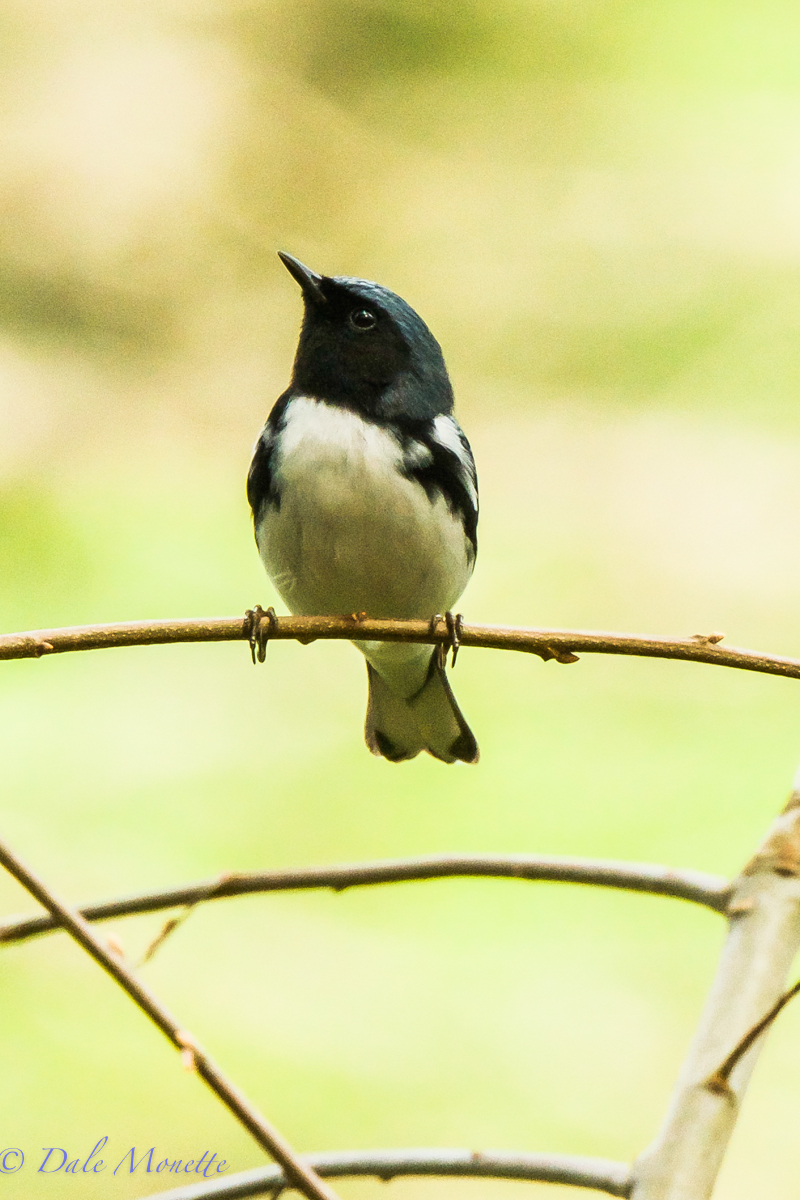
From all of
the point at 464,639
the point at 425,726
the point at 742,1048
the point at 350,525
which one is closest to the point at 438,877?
the point at 464,639

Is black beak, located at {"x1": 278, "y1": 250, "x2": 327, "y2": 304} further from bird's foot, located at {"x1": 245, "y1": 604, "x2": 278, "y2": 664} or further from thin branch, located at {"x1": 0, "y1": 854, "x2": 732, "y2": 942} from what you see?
thin branch, located at {"x1": 0, "y1": 854, "x2": 732, "y2": 942}

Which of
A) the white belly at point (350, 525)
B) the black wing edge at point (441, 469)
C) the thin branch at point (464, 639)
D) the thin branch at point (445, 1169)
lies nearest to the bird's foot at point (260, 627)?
the thin branch at point (464, 639)

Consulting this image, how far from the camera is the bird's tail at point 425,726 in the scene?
7.79ft

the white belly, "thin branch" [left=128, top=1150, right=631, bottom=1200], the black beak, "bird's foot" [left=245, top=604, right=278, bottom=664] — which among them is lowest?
"thin branch" [left=128, top=1150, right=631, bottom=1200]

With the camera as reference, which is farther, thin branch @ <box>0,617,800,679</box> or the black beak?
the black beak

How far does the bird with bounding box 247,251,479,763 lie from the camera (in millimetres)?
1960

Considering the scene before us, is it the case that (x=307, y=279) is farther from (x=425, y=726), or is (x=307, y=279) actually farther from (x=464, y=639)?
(x=464, y=639)

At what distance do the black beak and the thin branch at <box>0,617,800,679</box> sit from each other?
86 cm

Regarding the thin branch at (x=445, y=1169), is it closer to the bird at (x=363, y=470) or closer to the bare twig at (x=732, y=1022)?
the bare twig at (x=732, y=1022)

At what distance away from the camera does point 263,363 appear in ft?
15.2

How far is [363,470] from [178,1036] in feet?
4.02

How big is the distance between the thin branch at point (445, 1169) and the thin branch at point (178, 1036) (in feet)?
0.73

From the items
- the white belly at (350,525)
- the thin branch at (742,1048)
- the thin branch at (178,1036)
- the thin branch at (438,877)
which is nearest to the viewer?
the thin branch at (178,1036)

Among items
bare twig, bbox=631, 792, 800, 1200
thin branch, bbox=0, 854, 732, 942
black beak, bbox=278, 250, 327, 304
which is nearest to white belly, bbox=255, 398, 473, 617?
black beak, bbox=278, 250, 327, 304
